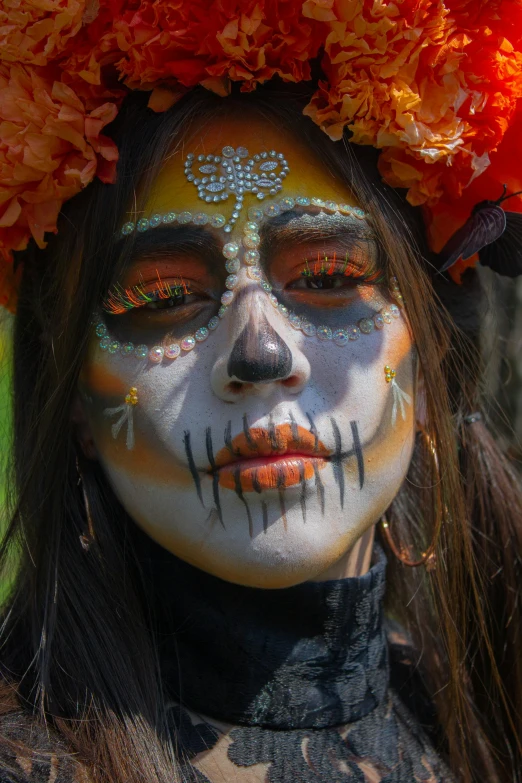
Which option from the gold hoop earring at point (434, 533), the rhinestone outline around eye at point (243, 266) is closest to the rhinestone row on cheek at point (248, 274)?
the rhinestone outline around eye at point (243, 266)

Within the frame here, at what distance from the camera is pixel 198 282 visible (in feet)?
5.91

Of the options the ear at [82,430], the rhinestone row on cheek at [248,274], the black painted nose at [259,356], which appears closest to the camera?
the black painted nose at [259,356]

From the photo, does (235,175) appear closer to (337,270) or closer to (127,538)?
(337,270)

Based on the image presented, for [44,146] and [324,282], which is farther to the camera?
[324,282]

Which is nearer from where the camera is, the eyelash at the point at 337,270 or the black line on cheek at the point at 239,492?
the black line on cheek at the point at 239,492

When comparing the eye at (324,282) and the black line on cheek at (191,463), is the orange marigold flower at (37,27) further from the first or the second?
the black line on cheek at (191,463)

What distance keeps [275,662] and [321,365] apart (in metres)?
0.63

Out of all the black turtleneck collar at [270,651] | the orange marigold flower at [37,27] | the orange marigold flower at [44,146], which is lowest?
the black turtleneck collar at [270,651]

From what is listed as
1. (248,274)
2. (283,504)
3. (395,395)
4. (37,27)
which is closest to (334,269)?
(248,274)

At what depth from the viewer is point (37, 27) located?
168 cm

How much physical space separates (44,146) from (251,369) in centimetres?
62

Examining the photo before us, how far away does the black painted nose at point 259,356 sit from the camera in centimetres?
166

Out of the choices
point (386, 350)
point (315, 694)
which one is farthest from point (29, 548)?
point (386, 350)

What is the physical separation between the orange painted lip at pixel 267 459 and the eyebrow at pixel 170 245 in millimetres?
371
